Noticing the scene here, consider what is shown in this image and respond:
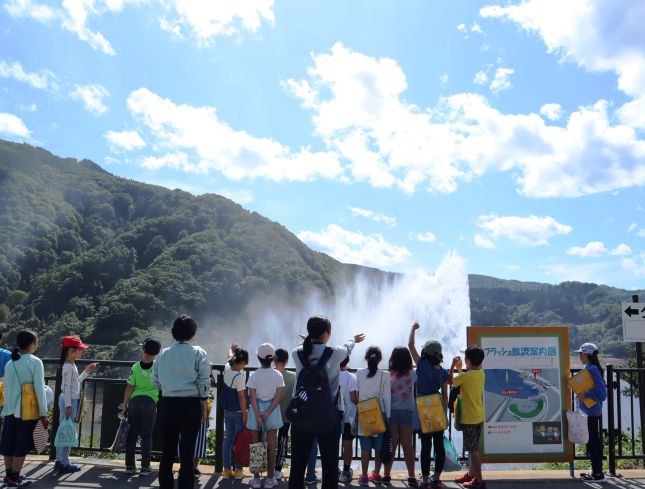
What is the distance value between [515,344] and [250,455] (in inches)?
143

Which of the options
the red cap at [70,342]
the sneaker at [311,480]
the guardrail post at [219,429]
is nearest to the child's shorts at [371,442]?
the sneaker at [311,480]

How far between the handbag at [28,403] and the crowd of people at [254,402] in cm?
1

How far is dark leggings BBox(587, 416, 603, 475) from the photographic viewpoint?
22.1 ft

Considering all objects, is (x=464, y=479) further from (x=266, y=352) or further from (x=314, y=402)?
(x=314, y=402)

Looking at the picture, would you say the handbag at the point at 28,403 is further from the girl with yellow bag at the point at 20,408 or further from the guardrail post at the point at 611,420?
the guardrail post at the point at 611,420

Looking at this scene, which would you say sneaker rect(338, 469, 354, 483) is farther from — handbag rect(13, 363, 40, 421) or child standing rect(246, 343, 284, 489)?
handbag rect(13, 363, 40, 421)

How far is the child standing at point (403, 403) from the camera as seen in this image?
6.28 meters

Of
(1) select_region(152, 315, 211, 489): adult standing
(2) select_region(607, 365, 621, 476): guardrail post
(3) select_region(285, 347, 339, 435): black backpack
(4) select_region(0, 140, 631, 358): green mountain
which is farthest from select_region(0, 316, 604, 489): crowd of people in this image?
(4) select_region(0, 140, 631, 358): green mountain

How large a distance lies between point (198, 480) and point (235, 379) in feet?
4.12

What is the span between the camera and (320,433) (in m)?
4.56

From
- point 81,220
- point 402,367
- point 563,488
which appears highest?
point 81,220

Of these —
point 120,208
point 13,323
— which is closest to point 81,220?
point 120,208

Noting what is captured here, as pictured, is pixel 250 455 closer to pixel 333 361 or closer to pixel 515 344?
pixel 333 361

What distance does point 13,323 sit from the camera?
72938 mm
